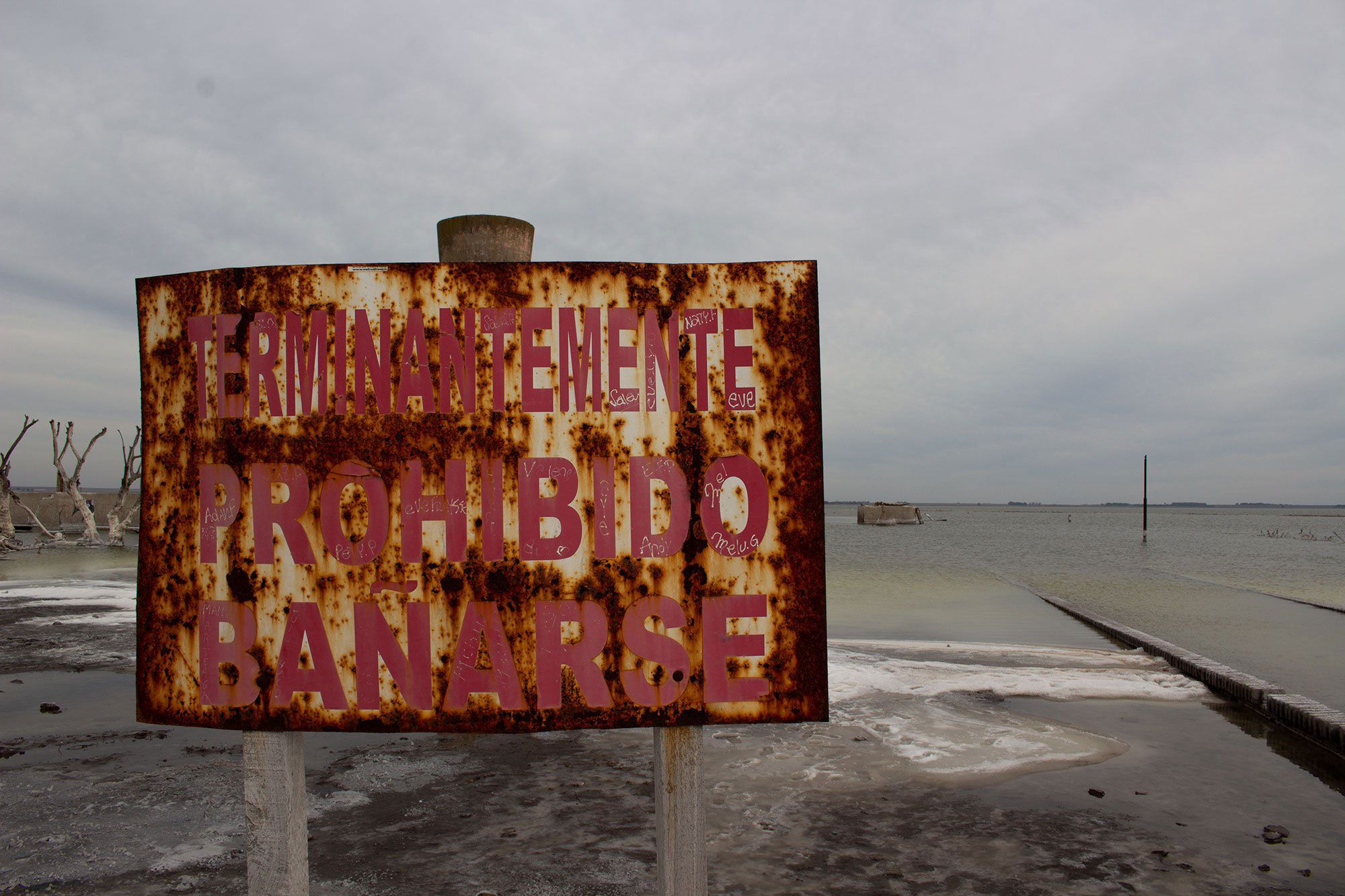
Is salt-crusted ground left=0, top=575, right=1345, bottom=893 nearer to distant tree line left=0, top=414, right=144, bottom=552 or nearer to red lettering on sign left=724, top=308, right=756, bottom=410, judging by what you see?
red lettering on sign left=724, top=308, right=756, bottom=410

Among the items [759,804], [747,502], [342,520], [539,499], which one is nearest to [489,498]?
[539,499]

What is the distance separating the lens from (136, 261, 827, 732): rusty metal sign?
2.47m

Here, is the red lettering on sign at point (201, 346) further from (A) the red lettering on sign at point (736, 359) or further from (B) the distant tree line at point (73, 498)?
(B) the distant tree line at point (73, 498)

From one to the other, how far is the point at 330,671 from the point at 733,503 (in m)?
1.40

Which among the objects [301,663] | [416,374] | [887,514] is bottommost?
[887,514]

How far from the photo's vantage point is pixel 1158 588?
75.4ft

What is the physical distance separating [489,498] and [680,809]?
1.22 metres

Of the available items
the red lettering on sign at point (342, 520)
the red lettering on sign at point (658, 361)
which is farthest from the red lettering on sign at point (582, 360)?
the red lettering on sign at point (342, 520)

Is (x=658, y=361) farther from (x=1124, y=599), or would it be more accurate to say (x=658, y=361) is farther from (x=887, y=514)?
(x=887, y=514)

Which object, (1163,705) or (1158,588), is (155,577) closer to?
(1163,705)

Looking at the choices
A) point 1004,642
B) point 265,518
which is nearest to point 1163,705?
point 1004,642

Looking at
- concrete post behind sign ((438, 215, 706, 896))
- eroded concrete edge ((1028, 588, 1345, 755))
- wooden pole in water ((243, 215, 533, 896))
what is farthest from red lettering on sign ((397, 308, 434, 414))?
eroded concrete edge ((1028, 588, 1345, 755))

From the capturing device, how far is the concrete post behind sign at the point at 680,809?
8.44 ft

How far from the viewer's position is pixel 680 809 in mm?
2592
